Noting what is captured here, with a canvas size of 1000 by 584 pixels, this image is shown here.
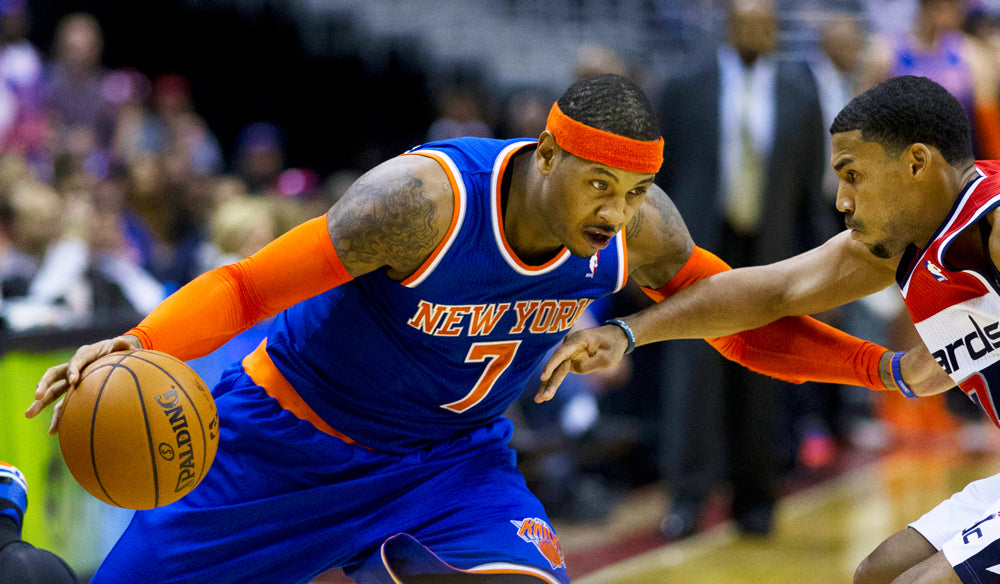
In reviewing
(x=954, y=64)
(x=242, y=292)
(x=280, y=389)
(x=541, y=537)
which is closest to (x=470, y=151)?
(x=242, y=292)

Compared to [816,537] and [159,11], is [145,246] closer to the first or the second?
[159,11]

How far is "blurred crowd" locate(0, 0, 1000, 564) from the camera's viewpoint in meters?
6.17

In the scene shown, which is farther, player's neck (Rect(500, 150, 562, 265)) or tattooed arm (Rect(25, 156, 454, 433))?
player's neck (Rect(500, 150, 562, 265))

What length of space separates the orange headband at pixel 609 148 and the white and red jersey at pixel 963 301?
78cm

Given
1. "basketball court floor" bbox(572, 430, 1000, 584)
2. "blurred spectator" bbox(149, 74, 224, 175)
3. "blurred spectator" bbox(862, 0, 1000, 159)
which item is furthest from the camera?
"blurred spectator" bbox(149, 74, 224, 175)

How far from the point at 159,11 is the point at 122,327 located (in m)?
6.22

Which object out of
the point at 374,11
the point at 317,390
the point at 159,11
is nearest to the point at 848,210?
the point at 317,390

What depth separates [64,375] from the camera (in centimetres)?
293

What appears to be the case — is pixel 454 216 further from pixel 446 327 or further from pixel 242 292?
pixel 242 292

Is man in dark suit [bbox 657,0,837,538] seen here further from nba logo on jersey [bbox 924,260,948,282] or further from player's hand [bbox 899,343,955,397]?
nba logo on jersey [bbox 924,260,948,282]

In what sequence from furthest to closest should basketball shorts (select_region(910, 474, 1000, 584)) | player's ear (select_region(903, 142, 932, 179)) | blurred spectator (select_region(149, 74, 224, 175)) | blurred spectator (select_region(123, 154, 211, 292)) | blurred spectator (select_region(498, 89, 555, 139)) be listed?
blurred spectator (select_region(498, 89, 555, 139)) → blurred spectator (select_region(149, 74, 224, 175)) → blurred spectator (select_region(123, 154, 211, 292)) → player's ear (select_region(903, 142, 932, 179)) → basketball shorts (select_region(910, 474, 1000, 584))

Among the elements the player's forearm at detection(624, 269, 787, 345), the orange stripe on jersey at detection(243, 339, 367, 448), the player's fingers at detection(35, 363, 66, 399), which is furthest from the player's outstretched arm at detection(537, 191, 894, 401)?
the player's fingers at detection(35, 363, 66, 399)

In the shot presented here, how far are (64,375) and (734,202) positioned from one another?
426 cm

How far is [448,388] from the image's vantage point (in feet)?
10.9
